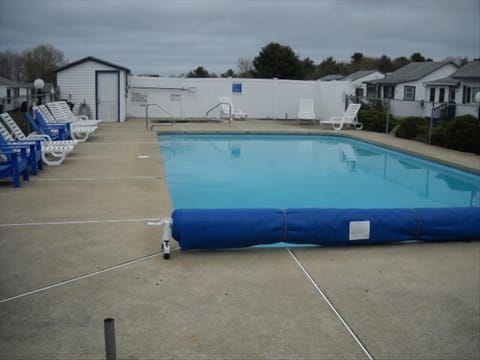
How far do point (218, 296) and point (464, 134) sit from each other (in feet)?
38.1

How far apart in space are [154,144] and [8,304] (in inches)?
403

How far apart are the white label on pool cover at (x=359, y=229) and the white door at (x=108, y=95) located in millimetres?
16745

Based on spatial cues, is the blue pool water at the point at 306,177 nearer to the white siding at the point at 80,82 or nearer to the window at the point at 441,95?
the white siding at the point at 80,82

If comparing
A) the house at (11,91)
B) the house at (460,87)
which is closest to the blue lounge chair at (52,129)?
the house at (11,91)

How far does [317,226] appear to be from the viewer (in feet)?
16.6

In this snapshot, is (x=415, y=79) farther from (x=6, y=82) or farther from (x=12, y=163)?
(x=12, y=163)

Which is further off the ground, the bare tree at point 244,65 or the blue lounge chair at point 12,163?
the bare tree at point 244,65

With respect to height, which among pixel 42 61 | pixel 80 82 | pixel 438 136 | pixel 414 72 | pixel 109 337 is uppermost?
pixel 414 72

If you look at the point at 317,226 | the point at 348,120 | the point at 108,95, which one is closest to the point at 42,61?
the point at 108,95

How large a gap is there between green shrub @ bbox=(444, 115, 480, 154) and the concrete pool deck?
903cm

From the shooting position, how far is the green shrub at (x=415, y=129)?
16.6 m

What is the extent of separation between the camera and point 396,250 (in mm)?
5219

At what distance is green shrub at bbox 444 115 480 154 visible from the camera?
1365 centimetres

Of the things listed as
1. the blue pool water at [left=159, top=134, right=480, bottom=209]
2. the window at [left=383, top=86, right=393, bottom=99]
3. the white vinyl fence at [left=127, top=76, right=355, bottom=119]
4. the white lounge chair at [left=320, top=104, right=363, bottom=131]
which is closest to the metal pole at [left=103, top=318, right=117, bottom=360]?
the blue pool water at [left=159, top=134, right=480, bottom=209]
